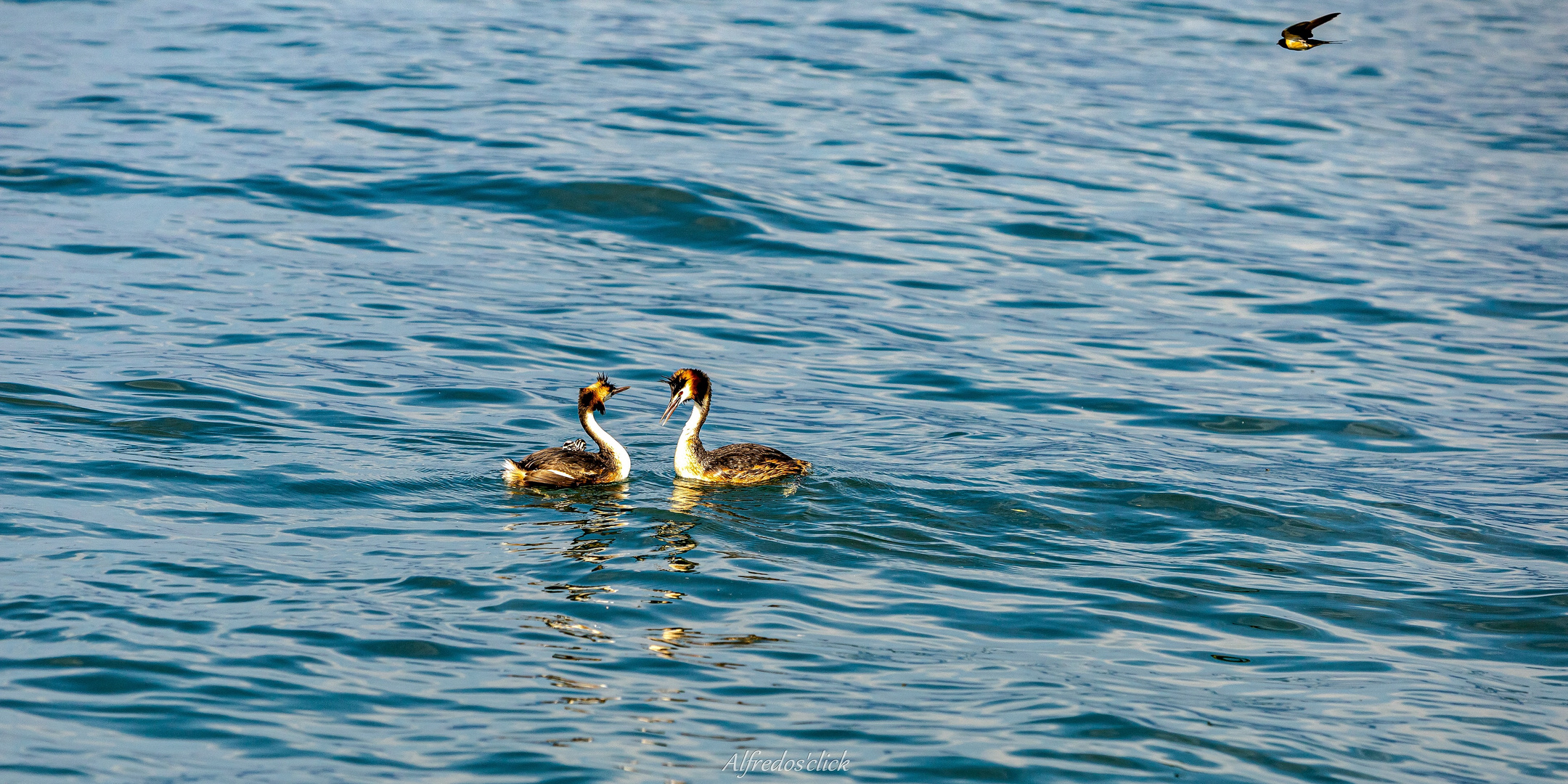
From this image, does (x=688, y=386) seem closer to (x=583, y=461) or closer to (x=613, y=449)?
(x=613, y=449)

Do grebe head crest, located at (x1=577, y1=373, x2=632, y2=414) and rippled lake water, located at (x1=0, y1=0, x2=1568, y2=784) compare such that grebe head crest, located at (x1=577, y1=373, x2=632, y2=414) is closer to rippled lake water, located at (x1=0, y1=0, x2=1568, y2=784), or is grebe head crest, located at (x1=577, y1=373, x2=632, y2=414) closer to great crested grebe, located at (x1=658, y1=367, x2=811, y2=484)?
great crested grebe, located at (x1=658, y1=367, x2=811, y2=484)

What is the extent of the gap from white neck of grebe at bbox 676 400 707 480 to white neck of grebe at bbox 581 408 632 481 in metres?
0.39

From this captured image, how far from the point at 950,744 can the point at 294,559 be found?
4.22 m

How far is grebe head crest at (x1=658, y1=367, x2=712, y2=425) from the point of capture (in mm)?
12039

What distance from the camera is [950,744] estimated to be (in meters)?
7.65

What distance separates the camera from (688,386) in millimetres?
12086

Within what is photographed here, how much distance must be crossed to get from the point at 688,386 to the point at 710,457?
2.21 ft

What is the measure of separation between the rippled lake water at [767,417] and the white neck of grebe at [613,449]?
19.5 inches

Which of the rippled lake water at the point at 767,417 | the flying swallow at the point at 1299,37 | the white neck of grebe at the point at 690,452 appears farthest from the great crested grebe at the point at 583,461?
the flying swallow at the point at 1299,37

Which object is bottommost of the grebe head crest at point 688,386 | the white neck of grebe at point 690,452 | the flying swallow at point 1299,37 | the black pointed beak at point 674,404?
the white neck of grebe at point 690,452

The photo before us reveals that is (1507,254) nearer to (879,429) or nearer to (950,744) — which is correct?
(879,429)

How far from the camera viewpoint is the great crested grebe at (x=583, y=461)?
434 inches

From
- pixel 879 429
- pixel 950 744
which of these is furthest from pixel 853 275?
pixel 950 744

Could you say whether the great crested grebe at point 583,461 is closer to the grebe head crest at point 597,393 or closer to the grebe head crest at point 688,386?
the grebe head crest at point 597,393
